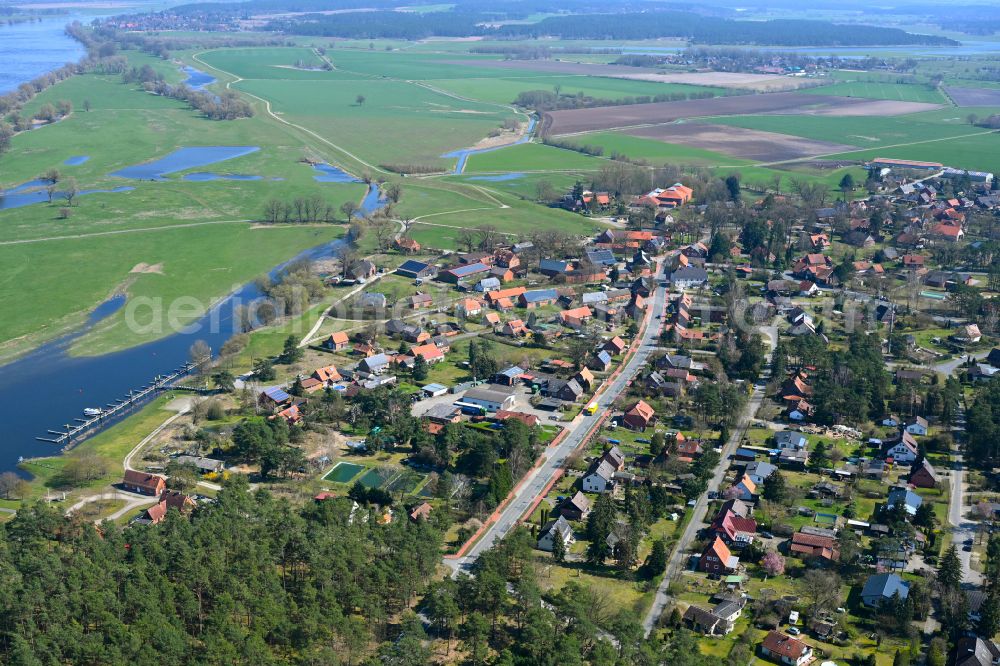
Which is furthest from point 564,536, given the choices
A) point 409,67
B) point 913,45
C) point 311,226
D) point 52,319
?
point 913,45

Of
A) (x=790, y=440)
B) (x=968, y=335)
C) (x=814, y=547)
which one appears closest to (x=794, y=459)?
(x=790, y=440)

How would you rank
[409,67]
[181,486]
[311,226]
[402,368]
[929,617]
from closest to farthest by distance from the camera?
[929,617], [181,486], [402,368], [311,226], [409,67]

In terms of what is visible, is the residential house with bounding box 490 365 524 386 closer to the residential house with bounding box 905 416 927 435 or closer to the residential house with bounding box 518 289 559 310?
the residential house with bounding box 518 289 559 310

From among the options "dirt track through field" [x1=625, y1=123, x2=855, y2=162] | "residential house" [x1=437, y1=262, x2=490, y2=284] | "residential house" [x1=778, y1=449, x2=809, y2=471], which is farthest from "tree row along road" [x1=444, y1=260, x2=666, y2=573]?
"dirt track through field" [x1=625, y1=123, x2=855, y2=162]

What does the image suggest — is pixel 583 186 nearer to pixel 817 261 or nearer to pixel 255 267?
pixel 817 261

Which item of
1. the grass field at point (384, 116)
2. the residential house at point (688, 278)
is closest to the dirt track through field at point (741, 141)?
the grass field at point (384, 116)

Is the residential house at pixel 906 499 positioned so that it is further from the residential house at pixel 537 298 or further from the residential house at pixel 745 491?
the residential house at pixel 537 298
